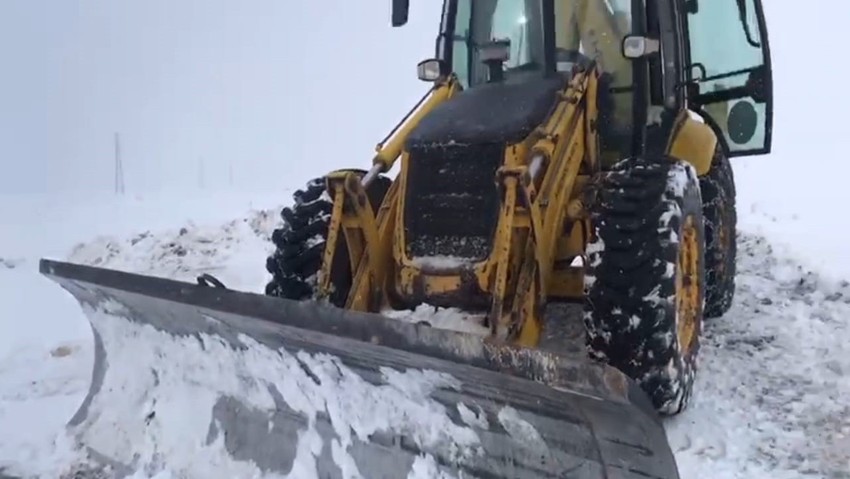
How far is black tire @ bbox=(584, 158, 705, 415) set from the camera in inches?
141

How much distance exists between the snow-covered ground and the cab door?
1.34 meters

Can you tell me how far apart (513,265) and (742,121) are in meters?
2.91

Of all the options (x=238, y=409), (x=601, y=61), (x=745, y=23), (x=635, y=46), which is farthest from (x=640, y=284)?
(x=745, y=23)

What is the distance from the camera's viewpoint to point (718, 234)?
18.0 ft

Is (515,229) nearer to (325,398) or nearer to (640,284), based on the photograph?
(640,284)

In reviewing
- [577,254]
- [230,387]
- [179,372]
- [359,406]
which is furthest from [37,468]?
[577,254]

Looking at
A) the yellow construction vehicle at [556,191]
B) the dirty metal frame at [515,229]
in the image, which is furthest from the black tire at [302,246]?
the dirty metal frame at [515,229]

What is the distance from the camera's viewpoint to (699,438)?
3.73 metres

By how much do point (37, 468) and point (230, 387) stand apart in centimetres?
106

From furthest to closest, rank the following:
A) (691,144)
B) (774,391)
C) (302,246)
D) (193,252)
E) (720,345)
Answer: (193,252) < (720,345) < (691,144) < (302,246) < (774,391)

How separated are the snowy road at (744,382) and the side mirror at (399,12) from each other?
2.65m

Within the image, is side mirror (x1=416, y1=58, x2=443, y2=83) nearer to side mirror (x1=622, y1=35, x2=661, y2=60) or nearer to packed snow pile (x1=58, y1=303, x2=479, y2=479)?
side mirror (x1=622, y1=35, x2=661, y2=60)

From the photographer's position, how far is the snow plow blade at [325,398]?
2.32m

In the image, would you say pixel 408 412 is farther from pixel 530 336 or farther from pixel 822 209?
pixel 822 209
